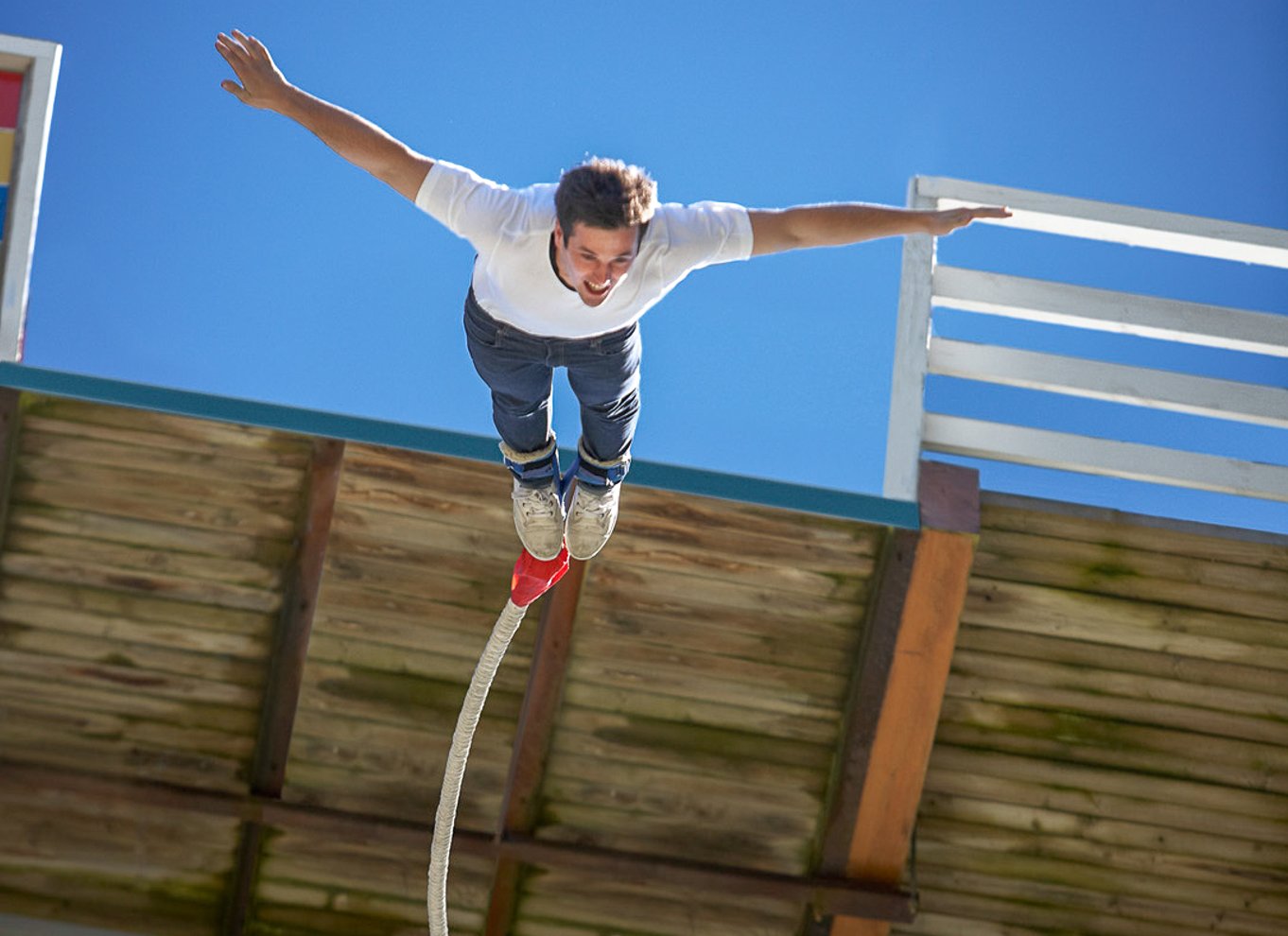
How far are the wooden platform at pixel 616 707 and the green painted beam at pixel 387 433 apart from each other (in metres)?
0.34

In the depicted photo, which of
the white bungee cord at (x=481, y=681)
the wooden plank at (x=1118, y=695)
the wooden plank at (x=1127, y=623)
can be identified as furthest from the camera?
the wooden plank at (x=1118, y=695)

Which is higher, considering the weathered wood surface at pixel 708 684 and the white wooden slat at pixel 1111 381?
the white wooden slat at pixel 1111 381

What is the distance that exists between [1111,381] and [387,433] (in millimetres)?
2634

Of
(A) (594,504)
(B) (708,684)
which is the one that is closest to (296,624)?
(B) (708,684)

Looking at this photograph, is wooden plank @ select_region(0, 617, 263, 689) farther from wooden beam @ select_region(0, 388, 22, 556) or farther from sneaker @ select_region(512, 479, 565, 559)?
sneaker @ select_region(512, 479, 565, 559)

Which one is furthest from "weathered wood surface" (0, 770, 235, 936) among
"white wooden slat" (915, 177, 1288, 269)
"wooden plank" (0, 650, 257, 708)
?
"white wooden slat" (915, 177, 1288, 269)

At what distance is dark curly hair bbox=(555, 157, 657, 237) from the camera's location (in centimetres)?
310

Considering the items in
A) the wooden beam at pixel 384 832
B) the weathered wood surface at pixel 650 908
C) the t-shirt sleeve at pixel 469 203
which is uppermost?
the t-shirt sleeve at pixel 469 203

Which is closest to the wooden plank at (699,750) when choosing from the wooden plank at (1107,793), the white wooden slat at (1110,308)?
the wooden plank at (1107,793)

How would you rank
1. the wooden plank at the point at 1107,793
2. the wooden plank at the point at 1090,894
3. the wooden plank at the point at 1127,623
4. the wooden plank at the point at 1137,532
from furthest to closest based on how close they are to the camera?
the wooden plank at the point at 1090,894, the wooden plank at the point at 1107,793, the wooden plank at the point at 1127,623, the wooden plank at the point at 1137,532

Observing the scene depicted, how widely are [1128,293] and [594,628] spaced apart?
2.38m

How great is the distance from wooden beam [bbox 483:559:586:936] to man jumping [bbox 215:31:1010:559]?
1.55 meters

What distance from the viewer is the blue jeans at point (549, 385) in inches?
143

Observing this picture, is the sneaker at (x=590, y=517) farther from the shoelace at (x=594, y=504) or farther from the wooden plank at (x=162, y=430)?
the wooden plank at (x=162, y=430)
